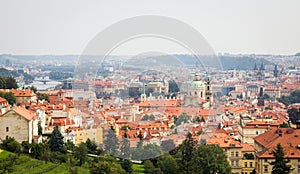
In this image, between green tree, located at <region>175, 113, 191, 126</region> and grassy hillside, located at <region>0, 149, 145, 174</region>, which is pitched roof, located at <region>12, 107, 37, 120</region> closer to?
grassy hillside, located at <region>0, 149, 145, 174</region>

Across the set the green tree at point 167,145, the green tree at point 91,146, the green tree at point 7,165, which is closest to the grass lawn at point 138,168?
the green tree at point 167,145

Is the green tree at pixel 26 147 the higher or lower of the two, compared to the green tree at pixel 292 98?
higher

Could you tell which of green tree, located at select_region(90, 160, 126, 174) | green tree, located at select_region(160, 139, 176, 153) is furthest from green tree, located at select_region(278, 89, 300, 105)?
green tree, located at select_region(90, 160, 126, 174)

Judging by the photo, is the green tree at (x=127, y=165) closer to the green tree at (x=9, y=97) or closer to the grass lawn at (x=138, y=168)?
the grass lawn at (x=138, y=168)

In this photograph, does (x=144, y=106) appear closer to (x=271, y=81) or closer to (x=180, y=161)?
(x=180, y=161)

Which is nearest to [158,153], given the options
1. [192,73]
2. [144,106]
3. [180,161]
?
[180,161]

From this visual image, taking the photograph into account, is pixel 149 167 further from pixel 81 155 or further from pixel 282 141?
pixel 282 141
